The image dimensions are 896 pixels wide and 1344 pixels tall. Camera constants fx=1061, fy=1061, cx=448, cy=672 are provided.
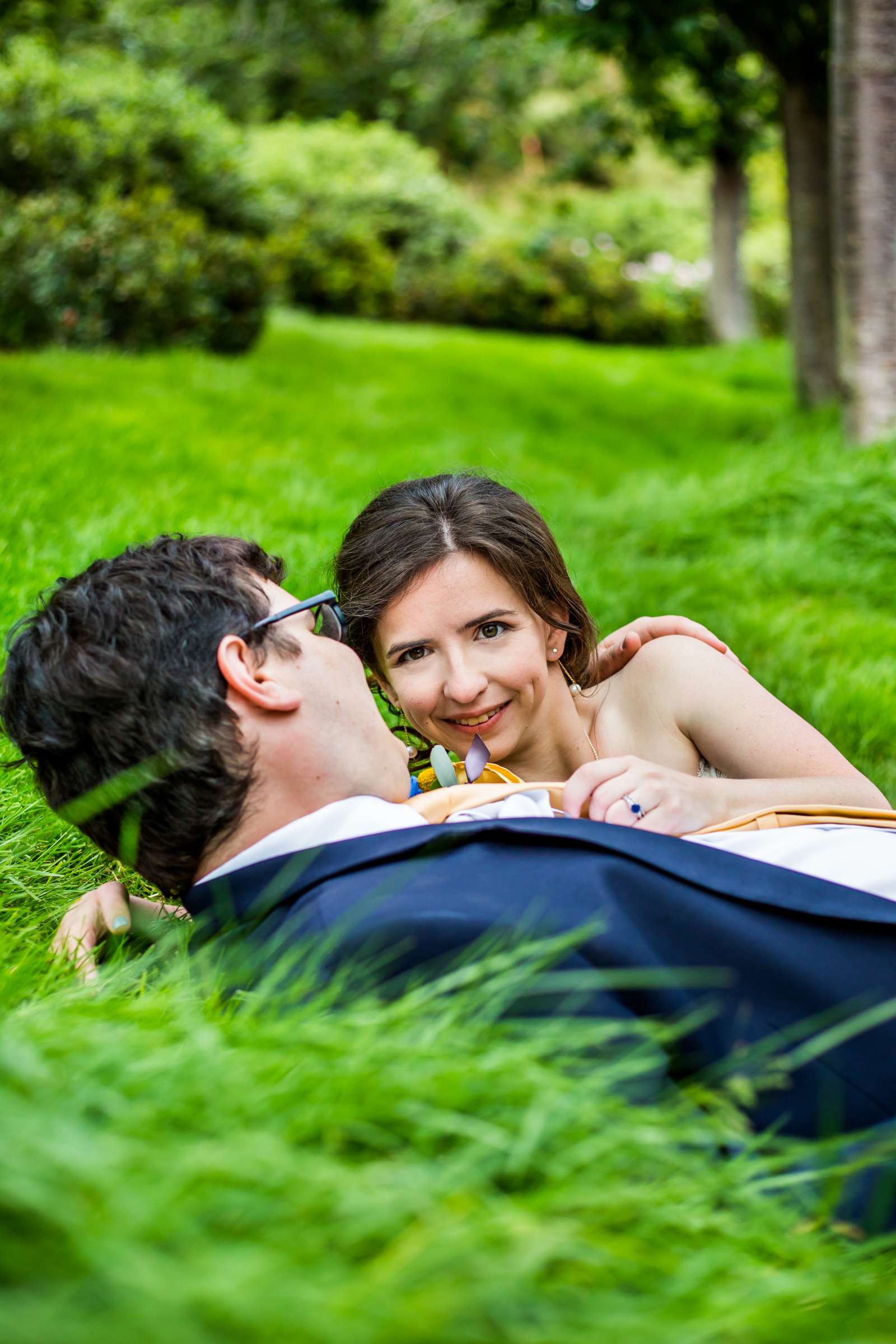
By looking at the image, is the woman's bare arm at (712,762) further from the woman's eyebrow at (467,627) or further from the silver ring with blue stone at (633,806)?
the woman's eyebrow at (467,627)

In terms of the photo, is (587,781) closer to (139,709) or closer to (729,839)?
(729,839)

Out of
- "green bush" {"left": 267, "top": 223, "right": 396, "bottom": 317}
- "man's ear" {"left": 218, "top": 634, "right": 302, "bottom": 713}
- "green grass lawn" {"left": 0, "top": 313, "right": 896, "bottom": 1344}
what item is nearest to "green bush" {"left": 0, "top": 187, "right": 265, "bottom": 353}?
"green bush" {"left": 267, "top": 223, "right": 396, "bottom": 317}

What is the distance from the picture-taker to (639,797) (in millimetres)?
1925

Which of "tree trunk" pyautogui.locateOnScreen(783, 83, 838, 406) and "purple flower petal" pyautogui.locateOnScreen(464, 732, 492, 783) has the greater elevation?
"tree trunk" pyautogui.locateOnScreen(783, 83, 838, 406)

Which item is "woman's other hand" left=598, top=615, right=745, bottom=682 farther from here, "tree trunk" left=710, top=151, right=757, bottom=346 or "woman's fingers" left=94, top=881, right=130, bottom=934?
"tree trunk" left=710, top=151, right=757, bottom=346

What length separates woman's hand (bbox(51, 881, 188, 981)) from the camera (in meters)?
1.97

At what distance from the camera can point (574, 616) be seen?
2.83m

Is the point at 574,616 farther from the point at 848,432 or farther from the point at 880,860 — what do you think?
the point at 848,432

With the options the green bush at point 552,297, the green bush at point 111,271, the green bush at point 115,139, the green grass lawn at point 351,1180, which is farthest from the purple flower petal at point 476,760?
the green bush at point 552,297

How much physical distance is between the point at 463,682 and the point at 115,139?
9.04m

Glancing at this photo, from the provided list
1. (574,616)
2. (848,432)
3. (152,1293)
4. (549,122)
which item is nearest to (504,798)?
(574,616)

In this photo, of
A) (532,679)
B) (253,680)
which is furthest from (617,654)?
(253,680)

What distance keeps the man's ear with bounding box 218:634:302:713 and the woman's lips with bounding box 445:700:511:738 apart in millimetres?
654

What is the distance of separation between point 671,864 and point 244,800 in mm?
711
